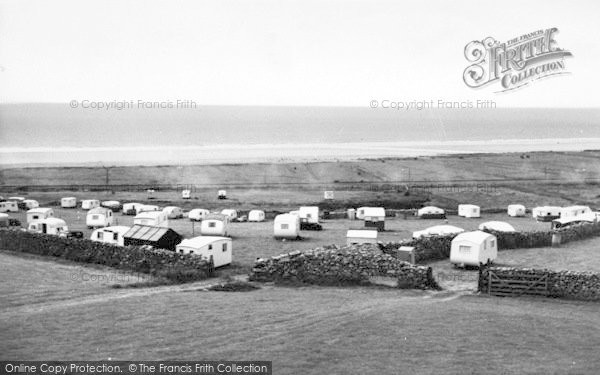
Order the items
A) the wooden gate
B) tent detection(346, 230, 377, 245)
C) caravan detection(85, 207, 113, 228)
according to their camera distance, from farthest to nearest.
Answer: caravan detection(85, 207, 113, 228), tent detection(346, 230, 377, 245), the wooden gate

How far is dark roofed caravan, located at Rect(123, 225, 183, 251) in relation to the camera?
1217 inches

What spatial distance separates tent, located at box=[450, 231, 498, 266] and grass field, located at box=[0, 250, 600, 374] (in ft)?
21.5

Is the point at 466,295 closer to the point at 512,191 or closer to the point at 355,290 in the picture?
the point at 355,290

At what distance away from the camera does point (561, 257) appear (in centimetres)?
3136

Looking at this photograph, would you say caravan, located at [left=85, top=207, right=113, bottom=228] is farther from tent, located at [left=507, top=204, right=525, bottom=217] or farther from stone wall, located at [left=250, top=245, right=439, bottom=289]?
tent, located at [left=507, top=204, right=525, bottom=217]

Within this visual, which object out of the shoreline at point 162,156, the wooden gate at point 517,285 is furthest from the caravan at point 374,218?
the shoreline at point 162,156

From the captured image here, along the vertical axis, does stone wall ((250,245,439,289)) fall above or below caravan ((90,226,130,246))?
below

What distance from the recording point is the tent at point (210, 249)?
92.0 ft

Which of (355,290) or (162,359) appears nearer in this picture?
(162,359)

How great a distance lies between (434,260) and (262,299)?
1256cm

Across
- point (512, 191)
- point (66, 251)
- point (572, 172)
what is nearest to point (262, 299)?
point (66, 251)

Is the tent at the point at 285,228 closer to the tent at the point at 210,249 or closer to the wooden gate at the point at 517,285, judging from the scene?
the tent at the point at 210,249

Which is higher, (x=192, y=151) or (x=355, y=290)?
(x=192, y=151)

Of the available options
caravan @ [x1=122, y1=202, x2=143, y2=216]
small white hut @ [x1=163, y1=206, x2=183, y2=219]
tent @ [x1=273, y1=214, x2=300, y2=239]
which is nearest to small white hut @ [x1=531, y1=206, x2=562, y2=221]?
tent @ [x1=273, y1=214, x2=300, y2=239]
